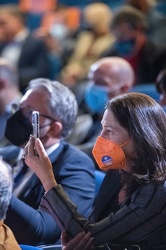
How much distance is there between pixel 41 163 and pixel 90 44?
14.4 feet

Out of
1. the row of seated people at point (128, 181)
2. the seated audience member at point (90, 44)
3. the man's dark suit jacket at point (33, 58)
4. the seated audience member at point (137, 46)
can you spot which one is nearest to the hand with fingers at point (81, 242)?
the row of seated people at point (128, 181)

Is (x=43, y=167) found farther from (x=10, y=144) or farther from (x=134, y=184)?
(x=10, y=144)

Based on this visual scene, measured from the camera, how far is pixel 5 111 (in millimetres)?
5293

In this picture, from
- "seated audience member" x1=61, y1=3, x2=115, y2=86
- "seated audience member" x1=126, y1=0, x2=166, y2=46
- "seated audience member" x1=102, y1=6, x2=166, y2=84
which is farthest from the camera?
"seated audience member" x1=61, y1=3, x2=115, y2=86

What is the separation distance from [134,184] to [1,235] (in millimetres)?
562

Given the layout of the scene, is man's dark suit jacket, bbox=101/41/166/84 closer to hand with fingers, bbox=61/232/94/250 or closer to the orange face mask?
the orange face mask

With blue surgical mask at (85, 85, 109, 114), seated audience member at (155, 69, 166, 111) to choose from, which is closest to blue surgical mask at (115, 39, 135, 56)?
blue surgical mask at (85, 85, 109, 114)

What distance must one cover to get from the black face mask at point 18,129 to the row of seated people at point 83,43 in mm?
2359

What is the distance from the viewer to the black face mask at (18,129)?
150 inches

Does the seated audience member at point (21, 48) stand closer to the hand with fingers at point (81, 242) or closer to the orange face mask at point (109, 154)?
the orange face mask at point (109, 154)

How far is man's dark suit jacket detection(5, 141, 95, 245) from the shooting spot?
332cm

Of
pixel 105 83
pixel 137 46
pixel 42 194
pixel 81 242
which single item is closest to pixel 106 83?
pixel 105 83

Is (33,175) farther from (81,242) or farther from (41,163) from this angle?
(81,242)

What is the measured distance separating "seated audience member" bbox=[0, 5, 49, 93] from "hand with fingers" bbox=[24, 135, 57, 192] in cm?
409
